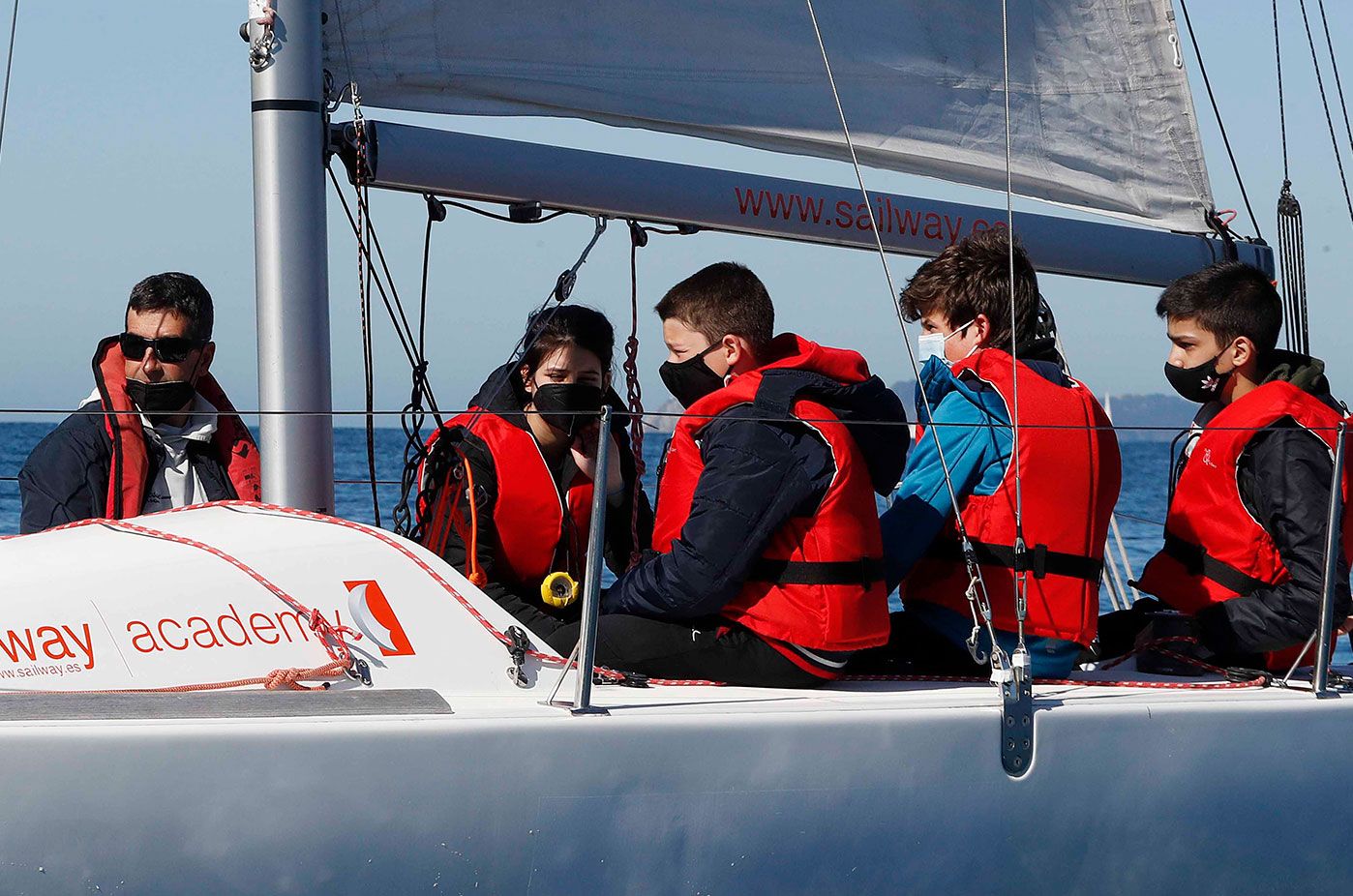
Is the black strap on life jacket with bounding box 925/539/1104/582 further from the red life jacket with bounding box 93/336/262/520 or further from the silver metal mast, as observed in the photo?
the red life jacket with bounding box 93/336/262/520

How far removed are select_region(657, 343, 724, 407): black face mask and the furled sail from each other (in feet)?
2.77

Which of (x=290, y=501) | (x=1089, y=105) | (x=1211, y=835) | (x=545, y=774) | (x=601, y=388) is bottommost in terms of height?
(x=1211, y=835)

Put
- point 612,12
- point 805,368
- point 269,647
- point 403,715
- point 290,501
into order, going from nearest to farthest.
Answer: point 403,715, point 269,647, point 805,368, point 290,501, point 612,12

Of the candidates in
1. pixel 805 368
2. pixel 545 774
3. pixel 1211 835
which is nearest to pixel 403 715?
pixel 545 774

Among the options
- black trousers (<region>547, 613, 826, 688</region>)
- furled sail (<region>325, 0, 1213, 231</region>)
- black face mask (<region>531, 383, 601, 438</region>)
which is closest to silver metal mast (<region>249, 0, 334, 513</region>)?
furled sail (<region>325, 0, 1213, 231</region>)

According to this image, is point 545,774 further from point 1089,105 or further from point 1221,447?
point 1089,105

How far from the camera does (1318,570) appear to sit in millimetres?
2887

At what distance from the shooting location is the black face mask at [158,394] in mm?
3125

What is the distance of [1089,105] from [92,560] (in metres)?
2.91

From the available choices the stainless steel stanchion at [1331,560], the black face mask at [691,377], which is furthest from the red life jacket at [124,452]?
the stainless steel stanchion at [1331,560]

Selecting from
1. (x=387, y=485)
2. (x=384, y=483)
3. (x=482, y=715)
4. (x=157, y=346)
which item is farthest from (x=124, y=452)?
(x=387, y=485)

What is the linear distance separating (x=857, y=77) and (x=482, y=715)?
2105 mm

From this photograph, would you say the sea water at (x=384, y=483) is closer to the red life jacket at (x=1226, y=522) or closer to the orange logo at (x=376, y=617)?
the red life jacket at (x=1226, y=522)

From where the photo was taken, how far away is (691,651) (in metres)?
2.77
